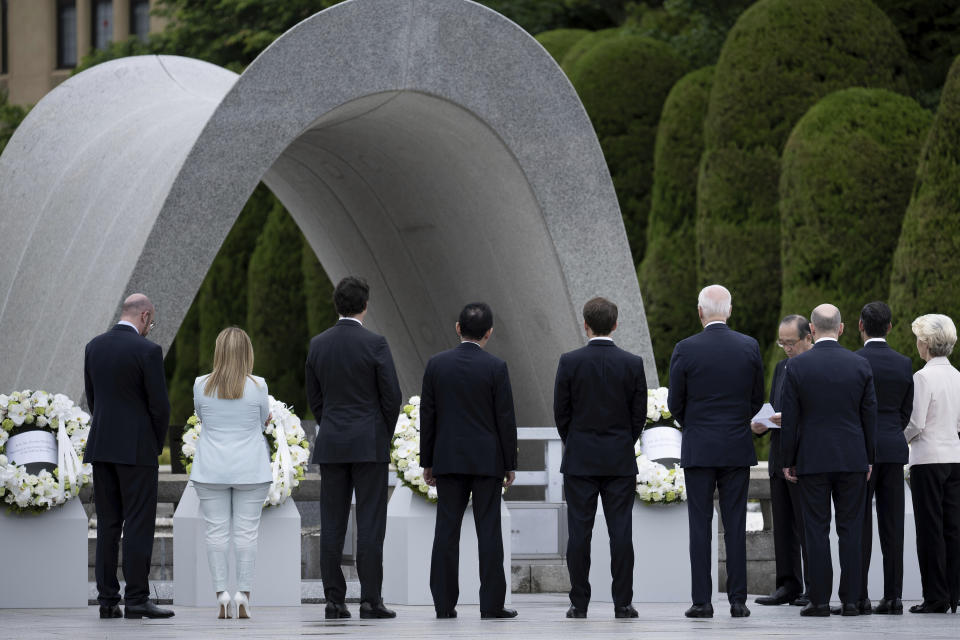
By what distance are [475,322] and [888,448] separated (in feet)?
8.22

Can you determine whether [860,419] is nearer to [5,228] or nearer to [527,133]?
[527,133]

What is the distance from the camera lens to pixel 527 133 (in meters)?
11.8

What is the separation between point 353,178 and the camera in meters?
13.8

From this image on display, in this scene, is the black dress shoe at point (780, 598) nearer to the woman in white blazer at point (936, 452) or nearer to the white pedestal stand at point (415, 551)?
the woman in white blazer at point (936, 452)

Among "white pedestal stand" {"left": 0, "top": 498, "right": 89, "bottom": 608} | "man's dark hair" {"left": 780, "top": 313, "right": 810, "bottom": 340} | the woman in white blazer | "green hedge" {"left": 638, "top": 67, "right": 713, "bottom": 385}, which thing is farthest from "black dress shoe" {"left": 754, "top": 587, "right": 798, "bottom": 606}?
"green hedge" {"left": 638, "top": 67, "right": 713, "bottom": 385}

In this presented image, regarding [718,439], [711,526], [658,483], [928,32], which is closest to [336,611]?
→ [711,526]

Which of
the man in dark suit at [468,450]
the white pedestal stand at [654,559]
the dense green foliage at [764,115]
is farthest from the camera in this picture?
the dense green foliage at [764,115]

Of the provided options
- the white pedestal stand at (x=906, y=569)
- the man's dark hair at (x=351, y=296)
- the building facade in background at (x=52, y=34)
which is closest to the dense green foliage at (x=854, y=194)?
the white pedestal stand at (x=906, y=569)

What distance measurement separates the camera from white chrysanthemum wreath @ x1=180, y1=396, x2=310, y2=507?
914 centimetres

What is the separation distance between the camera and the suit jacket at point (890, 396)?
8.66 metres

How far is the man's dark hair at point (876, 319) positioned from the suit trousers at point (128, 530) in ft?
13.4

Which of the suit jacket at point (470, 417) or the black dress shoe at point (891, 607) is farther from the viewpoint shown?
the black dress shoe at point (891, 607)

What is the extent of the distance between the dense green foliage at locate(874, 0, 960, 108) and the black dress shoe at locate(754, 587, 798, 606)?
12722 millimetres

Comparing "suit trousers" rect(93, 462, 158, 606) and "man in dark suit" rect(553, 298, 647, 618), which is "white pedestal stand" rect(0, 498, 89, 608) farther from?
"man in dark suit" rect(553, 298, 647, 618)
